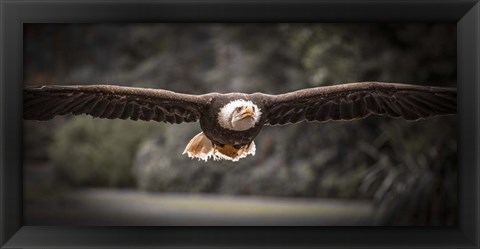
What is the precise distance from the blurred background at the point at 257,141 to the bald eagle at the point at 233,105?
2.06 ft

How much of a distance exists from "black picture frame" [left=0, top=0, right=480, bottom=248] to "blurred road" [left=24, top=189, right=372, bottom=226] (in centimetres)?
93

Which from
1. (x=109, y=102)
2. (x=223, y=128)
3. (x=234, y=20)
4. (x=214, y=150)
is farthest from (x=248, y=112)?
(x=109, y=102)

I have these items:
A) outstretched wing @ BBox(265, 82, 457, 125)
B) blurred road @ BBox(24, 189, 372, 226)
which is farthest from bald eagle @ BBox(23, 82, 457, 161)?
blurred road @ BBox(24, 189, 372, 226)

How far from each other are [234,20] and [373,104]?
129 cm

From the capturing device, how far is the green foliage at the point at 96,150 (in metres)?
6.71

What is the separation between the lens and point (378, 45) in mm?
6797

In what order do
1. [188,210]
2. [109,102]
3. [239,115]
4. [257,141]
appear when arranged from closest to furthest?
1. [239,115]
2. [109,102]
3. [188,210]
4. [257,141]

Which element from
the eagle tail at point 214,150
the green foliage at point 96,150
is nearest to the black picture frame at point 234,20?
the eagle tail at point 214,150

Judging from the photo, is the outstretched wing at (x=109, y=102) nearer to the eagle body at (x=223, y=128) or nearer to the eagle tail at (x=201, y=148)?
the eagle body at (x=223, y=128)

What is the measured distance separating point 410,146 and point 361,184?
2.31 feet

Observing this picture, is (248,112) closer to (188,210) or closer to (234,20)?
(234,20)

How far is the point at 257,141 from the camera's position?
26.7ft

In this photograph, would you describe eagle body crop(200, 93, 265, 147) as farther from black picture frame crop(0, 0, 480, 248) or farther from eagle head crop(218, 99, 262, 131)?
black picture frame crop(0, 0, 480, 248)

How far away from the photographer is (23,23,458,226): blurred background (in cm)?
613
